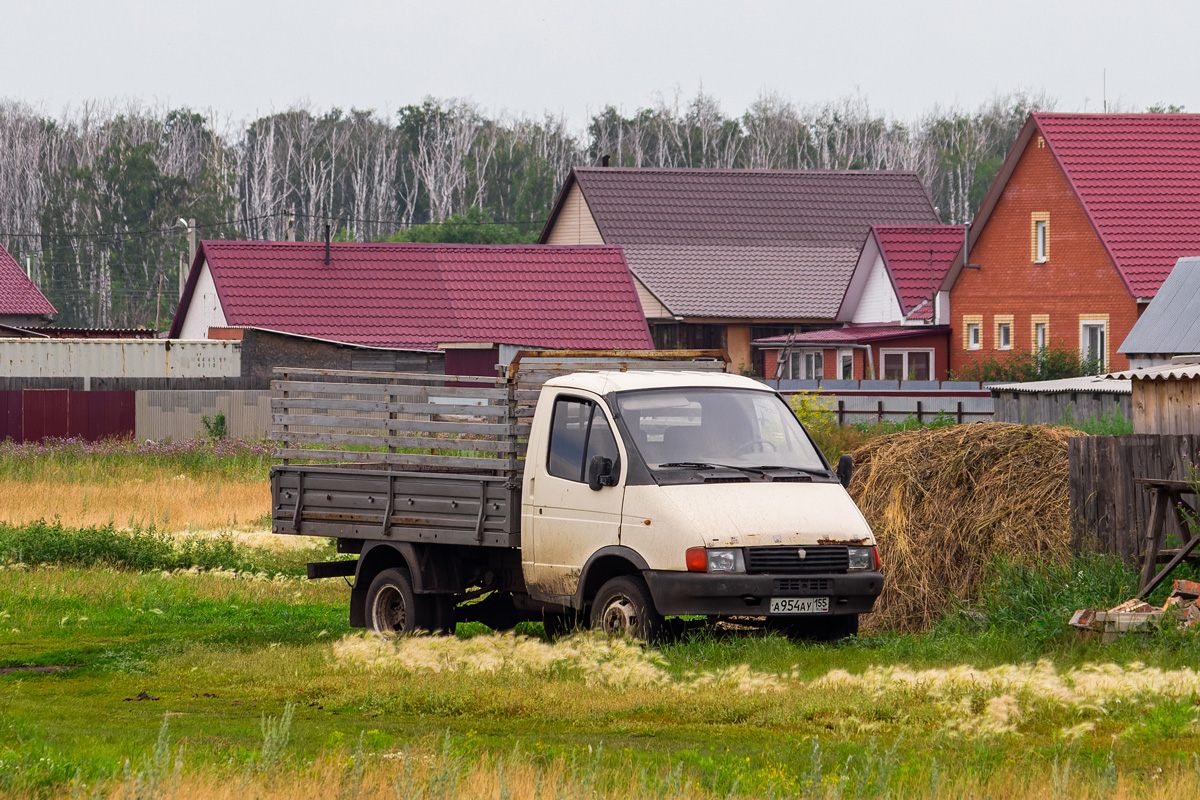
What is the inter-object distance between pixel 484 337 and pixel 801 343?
1401 centimetres

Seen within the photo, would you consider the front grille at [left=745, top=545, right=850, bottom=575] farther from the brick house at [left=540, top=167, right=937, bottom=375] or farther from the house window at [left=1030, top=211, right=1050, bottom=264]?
the brick house at [left=540, top=167, right=937, bottom=375]

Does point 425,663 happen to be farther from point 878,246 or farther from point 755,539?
point 878,246

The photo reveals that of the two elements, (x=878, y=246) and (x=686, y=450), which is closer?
(x=686, y=450)

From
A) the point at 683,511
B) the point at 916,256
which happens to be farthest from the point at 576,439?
the point at 916,256

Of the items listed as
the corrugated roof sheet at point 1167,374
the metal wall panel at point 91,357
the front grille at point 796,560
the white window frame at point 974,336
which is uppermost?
the white window frame at point 974,336

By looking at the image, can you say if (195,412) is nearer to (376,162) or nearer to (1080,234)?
(1080,234)

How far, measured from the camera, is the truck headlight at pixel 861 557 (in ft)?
39.7

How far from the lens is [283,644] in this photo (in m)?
13.5

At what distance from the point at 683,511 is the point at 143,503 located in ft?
50.1

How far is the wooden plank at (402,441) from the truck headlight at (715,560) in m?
2.20

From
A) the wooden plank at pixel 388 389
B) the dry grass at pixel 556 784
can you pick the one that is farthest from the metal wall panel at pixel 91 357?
the dry grass at pixel 556 784

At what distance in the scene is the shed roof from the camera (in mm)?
44188

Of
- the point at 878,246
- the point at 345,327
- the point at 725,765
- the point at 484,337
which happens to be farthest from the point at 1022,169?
the point at 725,765

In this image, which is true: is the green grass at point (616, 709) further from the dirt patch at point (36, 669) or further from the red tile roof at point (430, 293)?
the red tile roof at point (430, 293)
